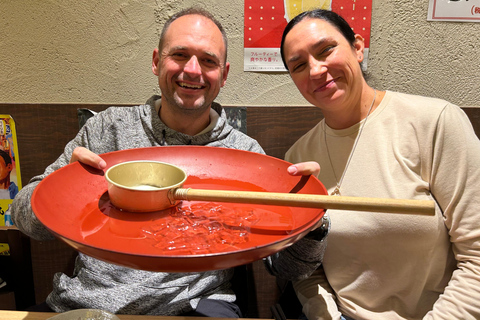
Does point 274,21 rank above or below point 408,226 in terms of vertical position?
above

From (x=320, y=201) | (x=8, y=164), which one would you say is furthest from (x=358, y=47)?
(x=8, y=164)

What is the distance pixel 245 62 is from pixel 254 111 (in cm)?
29

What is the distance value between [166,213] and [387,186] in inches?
32.7

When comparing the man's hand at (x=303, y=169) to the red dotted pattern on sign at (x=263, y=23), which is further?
the red dotted pattern on sign at (x=263, y=23)

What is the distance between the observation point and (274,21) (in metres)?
1.86

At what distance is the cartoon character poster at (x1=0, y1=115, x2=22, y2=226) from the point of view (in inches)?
77.0

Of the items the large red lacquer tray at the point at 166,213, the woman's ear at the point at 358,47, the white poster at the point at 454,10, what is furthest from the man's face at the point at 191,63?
the white poster at the point at 454,10

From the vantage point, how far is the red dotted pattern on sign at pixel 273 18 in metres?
1.84

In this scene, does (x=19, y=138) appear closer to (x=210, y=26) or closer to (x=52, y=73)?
(x=52, y=73)

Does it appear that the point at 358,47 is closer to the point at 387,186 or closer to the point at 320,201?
the point at 387,186

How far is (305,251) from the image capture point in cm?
115

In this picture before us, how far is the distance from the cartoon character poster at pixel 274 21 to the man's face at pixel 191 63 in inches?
18.2

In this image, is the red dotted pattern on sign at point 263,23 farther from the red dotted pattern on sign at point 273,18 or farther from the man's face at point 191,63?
the man's face at point 191,63

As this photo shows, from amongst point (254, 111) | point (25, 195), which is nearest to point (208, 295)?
point (25, 195)
